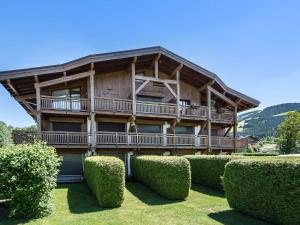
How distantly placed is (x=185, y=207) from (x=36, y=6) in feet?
43.7

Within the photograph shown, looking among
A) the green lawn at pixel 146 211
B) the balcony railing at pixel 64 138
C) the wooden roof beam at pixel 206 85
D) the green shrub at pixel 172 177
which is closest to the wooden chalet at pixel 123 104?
the balcony railing at pixel 64 138

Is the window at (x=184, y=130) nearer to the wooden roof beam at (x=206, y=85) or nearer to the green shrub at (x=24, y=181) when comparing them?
the wooden roof beam at (x=206, y=85)

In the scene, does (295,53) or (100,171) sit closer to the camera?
(100,171)

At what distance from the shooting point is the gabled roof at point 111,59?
16.7 metres

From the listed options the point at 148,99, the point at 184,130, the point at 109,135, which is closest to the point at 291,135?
the point at 184,130

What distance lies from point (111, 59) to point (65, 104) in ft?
15.3

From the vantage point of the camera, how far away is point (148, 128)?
22031 mm

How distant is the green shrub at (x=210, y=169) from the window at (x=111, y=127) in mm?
7115

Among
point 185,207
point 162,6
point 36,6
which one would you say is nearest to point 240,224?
point 185,207

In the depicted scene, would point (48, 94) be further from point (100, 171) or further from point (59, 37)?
point (100, 171)

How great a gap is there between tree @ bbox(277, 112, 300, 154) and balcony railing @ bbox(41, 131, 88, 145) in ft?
110

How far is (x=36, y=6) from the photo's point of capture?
1454 cm

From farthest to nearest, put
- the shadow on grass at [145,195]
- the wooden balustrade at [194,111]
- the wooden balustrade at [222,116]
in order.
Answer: the wooden balustrade at [222,116]
the wooden balustrade at [194,111]
the shadow on grass at [145,195]

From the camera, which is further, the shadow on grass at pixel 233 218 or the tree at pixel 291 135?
the tree at pixel 291 135
